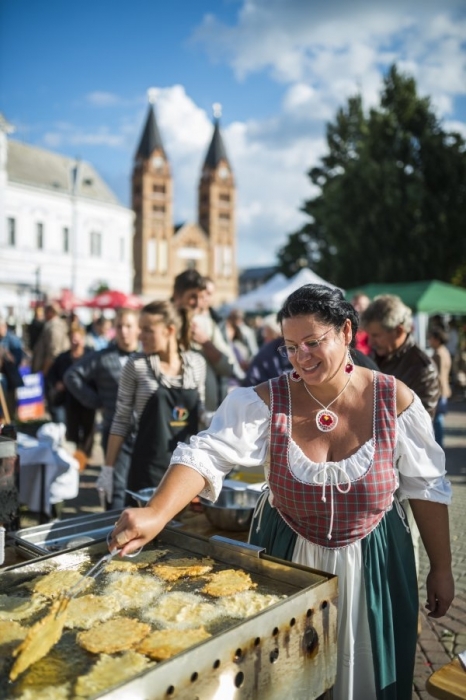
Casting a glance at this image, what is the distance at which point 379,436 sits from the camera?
1901mm

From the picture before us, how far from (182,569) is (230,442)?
0.42 meters

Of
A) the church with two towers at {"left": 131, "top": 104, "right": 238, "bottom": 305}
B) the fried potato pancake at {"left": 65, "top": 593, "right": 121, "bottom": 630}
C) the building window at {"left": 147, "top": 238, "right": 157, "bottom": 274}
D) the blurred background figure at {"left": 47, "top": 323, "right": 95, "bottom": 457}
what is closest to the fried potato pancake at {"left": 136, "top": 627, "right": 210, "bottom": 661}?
the fried potato pancake at {"left": 65, "top": 593, "right": 121, "bottom": 630}

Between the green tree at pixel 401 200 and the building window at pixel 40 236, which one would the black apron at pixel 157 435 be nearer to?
the green tree at pixel 401 200

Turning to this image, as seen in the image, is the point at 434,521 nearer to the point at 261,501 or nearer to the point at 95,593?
the point at 261,501

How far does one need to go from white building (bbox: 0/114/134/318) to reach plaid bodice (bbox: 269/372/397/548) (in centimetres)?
4114

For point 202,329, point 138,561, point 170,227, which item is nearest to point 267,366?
point 202,329

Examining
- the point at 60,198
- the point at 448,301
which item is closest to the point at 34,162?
the point at 60,198

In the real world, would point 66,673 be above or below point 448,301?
below

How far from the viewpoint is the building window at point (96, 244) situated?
48250 mm

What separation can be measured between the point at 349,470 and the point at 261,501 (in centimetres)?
45

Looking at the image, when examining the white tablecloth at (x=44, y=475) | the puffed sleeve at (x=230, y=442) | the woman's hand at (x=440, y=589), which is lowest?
the white tablecloth at (x=44, y=475)

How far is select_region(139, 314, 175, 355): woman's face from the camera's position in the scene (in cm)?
358

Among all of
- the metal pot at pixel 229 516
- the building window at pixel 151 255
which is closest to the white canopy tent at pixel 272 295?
the metal pot at pixel 229 516

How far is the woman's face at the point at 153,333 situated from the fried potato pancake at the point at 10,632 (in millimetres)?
2252
